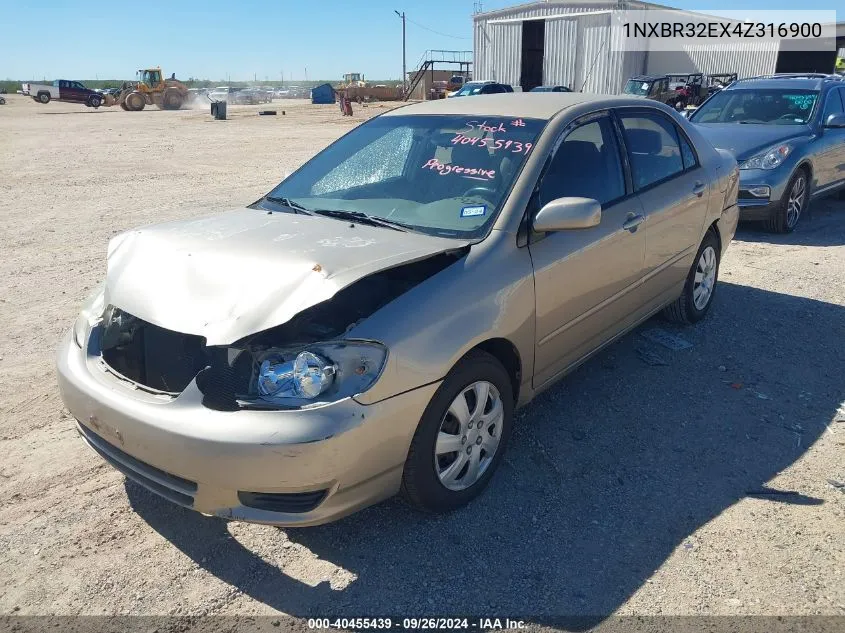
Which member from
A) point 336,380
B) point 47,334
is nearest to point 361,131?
point 336,380

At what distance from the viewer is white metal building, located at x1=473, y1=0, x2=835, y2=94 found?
33.2 meters

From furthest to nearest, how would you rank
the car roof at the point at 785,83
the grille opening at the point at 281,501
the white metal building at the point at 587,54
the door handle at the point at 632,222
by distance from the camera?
1. the white metal building at the point at 587,54
2. the car roof at the point at 785,83
3. the door handle at the point at 632,222
4. the grille opening at the point at 281,501

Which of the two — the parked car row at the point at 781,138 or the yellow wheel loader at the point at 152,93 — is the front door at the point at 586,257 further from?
the yellow wheel loader at the point at 152,93

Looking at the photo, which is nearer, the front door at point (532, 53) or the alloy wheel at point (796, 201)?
the alloy wheel at point (796, 201)

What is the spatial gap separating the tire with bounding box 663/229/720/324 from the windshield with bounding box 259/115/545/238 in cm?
206

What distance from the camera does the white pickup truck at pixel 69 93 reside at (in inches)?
1737

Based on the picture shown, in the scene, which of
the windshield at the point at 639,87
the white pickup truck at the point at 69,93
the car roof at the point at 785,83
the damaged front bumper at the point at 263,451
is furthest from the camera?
the white pickup truck at the point at 69,93

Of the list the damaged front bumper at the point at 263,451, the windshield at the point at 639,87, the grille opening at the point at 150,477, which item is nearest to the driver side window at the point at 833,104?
the damaged front bumper at the point at 263,451

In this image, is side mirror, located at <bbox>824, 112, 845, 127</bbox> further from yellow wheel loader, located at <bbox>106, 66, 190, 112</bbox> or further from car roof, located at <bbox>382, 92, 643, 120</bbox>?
yellow wheel loader, located at <bbox>106, 66, 190, 112</bbox>

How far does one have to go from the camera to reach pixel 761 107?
8938 mm

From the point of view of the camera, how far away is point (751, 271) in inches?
261

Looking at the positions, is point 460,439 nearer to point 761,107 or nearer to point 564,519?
point 564,519

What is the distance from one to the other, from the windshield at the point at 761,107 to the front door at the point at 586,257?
5.93 meters

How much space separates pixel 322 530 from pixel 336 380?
2.79 ft
